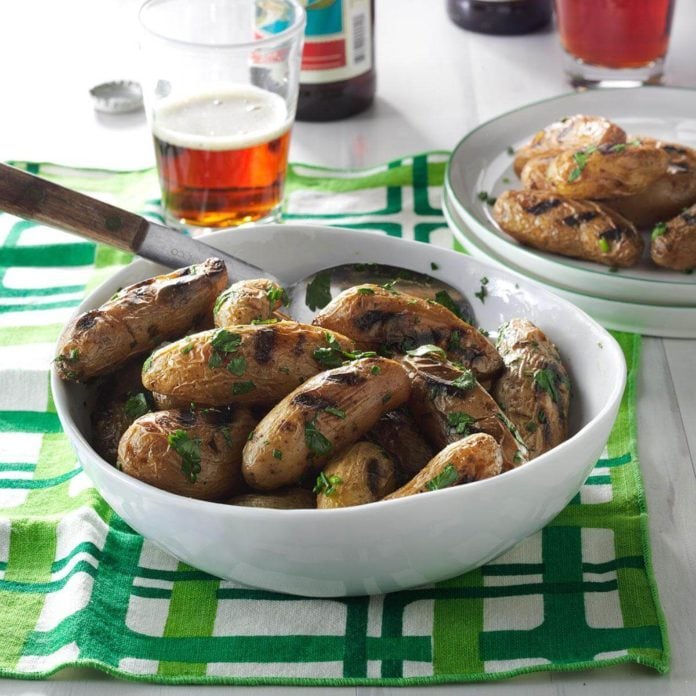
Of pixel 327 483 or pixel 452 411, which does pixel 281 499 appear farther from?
pixel 452 411

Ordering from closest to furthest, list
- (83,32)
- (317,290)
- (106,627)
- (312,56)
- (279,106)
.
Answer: (106,627) < (317,290) < (279,106) < (312,56) < (83,32)

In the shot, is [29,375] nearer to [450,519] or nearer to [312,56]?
[450,519]

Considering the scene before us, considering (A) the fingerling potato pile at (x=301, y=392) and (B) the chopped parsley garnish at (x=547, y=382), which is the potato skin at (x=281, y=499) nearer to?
(A) the fingerling potato pile at (x=301, y=392)

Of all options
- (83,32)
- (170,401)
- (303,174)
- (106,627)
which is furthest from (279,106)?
(83,32)

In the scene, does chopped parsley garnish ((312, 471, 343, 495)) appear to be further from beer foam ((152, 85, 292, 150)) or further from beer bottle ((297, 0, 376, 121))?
beer bottle ((297, 0, 376, 121))

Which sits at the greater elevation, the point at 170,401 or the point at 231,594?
the point at 170,401

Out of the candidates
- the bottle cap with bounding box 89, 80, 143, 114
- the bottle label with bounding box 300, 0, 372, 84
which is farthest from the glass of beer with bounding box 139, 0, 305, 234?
the bottle cap with bounding box 89, 80, 143, 114

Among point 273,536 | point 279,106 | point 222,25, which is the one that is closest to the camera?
point 273,536
